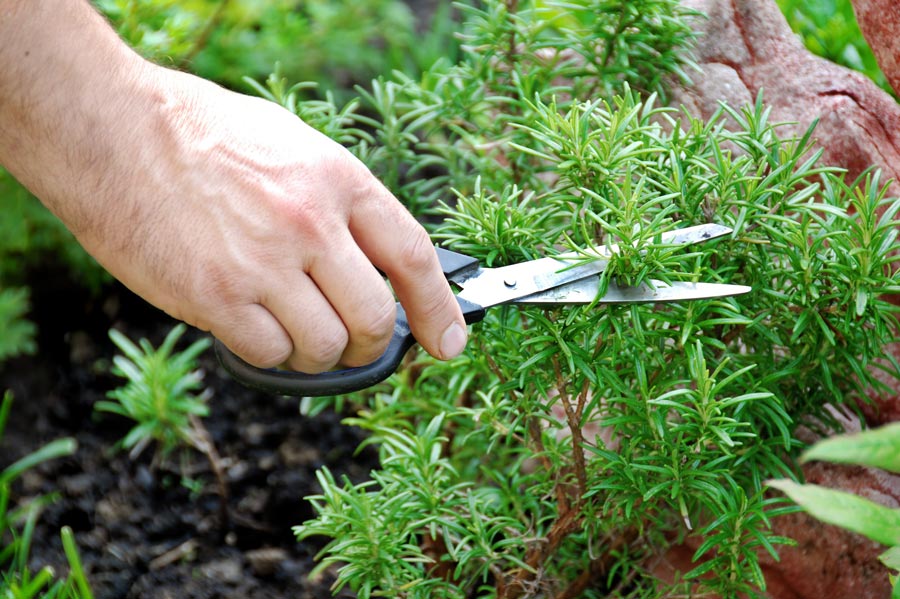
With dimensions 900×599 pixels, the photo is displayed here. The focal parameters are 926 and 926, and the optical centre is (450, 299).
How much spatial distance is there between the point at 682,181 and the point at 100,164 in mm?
951

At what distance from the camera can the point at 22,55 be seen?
1463mm

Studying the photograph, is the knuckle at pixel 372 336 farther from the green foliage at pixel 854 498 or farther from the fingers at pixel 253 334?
the green foliage at pixel 854 498

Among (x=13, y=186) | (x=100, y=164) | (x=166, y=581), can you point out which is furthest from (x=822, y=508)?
(x=13, y=186)

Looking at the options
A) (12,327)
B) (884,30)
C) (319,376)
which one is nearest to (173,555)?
(12,327)

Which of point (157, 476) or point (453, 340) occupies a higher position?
point (453, 340)

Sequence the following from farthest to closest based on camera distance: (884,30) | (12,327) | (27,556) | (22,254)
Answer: (22,254) → (12,327) → (27,556) → (884,30)

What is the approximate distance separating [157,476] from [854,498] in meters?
2.03

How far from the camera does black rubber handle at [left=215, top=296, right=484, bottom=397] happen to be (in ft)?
5.03

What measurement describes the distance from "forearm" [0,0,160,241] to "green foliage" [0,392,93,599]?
75 centimetres

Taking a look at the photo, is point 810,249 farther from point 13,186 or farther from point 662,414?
point 13,186

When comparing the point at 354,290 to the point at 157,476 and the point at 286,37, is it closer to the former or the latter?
the point at 157,476

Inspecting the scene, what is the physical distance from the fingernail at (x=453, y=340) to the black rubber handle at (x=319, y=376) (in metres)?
0.03

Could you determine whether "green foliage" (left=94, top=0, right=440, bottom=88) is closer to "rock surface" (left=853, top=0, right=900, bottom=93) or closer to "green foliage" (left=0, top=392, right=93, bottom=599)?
"green foliage" (left=0, top=392, right=93, bottom=599)

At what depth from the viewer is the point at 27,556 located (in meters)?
2.32
